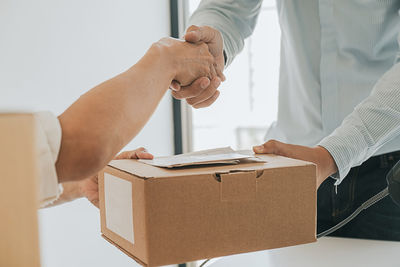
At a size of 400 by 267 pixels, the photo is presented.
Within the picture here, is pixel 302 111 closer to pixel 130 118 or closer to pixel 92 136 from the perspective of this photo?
pixel 130 118

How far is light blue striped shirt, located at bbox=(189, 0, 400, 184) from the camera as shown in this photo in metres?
1.21

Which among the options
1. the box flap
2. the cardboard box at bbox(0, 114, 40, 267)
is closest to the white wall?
the box flap

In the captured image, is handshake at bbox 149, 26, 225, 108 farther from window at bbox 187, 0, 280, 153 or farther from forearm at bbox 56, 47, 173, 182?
window at bbox 187, 0, 280, 153

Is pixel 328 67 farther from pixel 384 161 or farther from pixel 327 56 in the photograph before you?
pixel 384 161

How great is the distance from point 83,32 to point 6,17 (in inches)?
15.5

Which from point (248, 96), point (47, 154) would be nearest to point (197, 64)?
point (47, 154)

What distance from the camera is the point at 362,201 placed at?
1202 mm

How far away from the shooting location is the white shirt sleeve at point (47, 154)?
0.55 metres

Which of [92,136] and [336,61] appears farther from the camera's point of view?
[336,61]

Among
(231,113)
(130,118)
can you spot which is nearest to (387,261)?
(130,118)

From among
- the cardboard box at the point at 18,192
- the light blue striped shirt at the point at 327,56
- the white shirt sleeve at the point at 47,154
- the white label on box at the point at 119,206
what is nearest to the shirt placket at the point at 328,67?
the light blue striped shirt at the point at 327,56

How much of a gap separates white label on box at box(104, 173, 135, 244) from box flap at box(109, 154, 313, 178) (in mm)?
25

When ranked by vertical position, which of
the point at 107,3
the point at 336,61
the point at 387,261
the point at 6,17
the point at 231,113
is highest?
the point at 107,3

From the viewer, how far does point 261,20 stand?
294 centimetres
